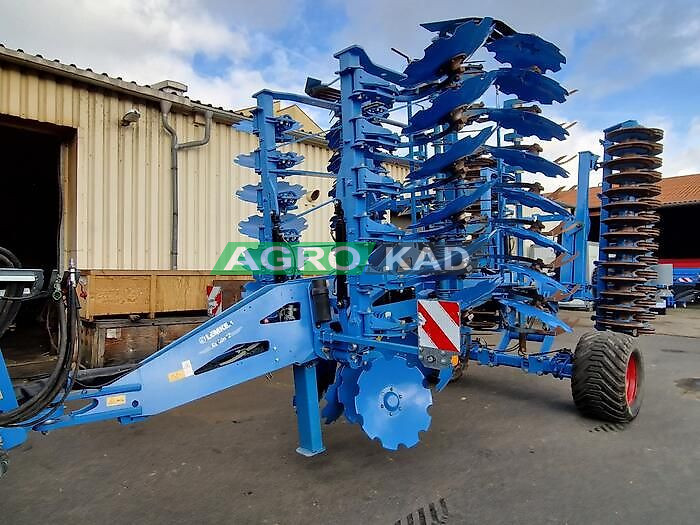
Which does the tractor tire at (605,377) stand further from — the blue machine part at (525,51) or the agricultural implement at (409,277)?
the blue machine part at (525,51)

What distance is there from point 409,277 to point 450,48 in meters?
1.73

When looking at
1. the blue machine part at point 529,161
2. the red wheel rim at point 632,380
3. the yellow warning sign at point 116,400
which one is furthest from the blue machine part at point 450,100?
the red wheel rim at point 632,380

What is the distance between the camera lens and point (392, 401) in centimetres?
356

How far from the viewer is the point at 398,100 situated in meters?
4.43

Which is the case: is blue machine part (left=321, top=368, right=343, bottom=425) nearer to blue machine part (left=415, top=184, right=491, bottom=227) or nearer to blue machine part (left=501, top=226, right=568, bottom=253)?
blue machine part (left=415, top=184, right=491, bottom=227)

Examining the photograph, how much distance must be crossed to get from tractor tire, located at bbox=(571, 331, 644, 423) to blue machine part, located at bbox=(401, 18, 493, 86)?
291cm

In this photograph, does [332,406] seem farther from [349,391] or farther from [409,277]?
[409,277]

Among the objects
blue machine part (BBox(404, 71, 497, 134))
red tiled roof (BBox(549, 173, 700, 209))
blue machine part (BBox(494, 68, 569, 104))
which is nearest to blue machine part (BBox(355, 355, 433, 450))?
blue machine part (BBox(404, 71, 497, 134))

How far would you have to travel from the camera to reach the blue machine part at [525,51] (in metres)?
3.95

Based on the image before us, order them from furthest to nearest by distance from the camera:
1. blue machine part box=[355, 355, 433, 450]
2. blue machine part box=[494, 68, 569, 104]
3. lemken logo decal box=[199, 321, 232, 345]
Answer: blue machine part box=[494, 68, 569, 104] → blue machine part box=[355, 355, 433, 450] → lemken logo decal box=[199, 321, 232, 345]

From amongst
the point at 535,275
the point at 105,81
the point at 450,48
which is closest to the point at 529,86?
the point at 450,48

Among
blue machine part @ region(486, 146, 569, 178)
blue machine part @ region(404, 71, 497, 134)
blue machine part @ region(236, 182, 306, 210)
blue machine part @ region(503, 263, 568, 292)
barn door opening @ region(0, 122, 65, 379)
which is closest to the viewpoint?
blue machine part @ region(404, 71, 497, 134)

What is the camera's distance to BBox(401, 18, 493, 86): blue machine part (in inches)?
148

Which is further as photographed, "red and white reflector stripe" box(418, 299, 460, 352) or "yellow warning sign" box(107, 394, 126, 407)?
"red and white reflector stripe" box(418, 299, 460, 352)
